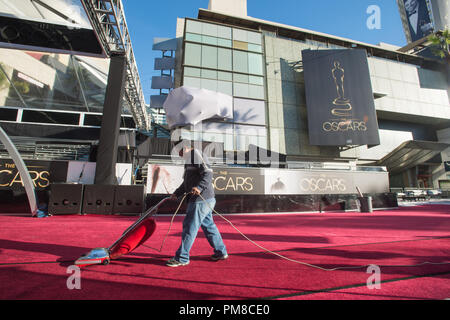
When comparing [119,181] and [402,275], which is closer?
[402,275]

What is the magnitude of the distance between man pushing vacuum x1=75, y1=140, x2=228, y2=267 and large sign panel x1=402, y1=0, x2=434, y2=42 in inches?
1704

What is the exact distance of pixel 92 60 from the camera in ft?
63.5

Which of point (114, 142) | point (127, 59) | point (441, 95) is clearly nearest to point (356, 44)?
point (441, 95)

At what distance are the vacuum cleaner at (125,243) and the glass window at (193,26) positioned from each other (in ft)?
78.6

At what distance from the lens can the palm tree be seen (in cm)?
2674

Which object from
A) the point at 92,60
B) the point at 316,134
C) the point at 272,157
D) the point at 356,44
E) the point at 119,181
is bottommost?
the point at 119,181

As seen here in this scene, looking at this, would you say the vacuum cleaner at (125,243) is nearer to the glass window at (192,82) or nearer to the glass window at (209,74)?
the glass window at (192,82)

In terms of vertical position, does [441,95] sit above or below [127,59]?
above

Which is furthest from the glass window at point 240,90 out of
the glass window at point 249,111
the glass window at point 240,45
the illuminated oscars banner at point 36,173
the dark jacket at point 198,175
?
the dark jacket at point 198,175

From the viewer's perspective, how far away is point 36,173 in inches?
360

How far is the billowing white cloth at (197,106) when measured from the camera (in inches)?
755
